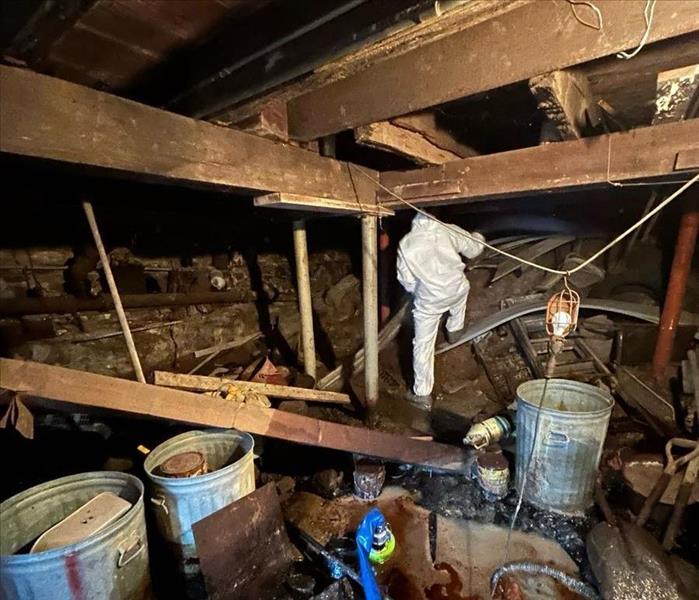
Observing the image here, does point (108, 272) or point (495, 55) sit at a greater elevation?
point (495, 55)

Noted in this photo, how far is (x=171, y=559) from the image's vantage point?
6.95 ft

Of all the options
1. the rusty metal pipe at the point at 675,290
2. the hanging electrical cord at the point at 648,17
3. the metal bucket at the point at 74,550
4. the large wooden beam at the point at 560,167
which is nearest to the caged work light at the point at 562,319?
the large wooden beam at the point at 560,167

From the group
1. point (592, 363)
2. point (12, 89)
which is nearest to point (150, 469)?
point (12, 89)

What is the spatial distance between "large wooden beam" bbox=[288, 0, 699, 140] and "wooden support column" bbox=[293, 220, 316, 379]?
1.74 metres

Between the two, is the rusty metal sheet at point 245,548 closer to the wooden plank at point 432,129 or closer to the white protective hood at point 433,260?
the white protective hood at point 433,260

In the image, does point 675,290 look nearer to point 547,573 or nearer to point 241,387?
point 547,573

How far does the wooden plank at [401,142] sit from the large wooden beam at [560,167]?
0.44ft

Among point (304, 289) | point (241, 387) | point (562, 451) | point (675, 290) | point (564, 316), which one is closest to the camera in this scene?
point (564, 316)

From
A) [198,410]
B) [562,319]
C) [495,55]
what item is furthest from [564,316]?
[198,410]

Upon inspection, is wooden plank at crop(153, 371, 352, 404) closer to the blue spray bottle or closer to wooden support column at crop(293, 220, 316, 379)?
wooden support column at crop(293, 220, 316, 379)

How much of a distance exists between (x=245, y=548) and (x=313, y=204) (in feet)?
6.32

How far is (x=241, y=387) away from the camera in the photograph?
8.86 feet

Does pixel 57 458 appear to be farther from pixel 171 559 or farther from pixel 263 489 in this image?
pixel 263 489

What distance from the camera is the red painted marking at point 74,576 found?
1.57 metres
